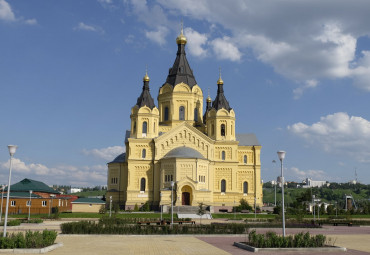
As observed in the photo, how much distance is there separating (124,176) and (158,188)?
650cm

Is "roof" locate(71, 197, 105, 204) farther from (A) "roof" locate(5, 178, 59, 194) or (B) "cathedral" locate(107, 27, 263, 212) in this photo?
(A) "roof" locate(5, 178, 59, 194)

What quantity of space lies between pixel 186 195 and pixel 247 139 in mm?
15634

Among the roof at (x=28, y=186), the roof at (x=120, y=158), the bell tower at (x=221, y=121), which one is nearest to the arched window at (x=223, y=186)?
the bell tower at (x=221, y=121)

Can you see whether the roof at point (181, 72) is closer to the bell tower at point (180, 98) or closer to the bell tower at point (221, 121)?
the bell tower at point (180, 98)

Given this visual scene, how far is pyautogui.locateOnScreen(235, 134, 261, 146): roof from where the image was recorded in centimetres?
6451

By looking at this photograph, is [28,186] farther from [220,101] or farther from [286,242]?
[286,242]

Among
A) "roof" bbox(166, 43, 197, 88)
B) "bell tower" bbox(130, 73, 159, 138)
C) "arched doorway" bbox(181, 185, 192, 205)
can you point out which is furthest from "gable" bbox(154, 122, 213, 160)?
"roof" bbox(166, 43, 197, 88)

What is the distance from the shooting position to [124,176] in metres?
61.7

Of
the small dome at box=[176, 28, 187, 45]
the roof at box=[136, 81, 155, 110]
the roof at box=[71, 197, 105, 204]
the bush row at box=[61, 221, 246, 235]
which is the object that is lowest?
the bush row at box=[61, 221, 246, 235]

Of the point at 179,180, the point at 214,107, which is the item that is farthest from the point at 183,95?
the point at 179,180

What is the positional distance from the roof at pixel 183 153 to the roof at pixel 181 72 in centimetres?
1168

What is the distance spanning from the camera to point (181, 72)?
216 feet

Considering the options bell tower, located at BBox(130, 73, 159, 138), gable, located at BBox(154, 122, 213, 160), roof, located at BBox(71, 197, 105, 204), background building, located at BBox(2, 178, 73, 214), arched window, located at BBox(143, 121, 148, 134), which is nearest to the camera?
background building, located at BBox(2, 178, 73, 214)

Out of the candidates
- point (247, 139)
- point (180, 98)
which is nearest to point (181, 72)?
point (180, 98)
